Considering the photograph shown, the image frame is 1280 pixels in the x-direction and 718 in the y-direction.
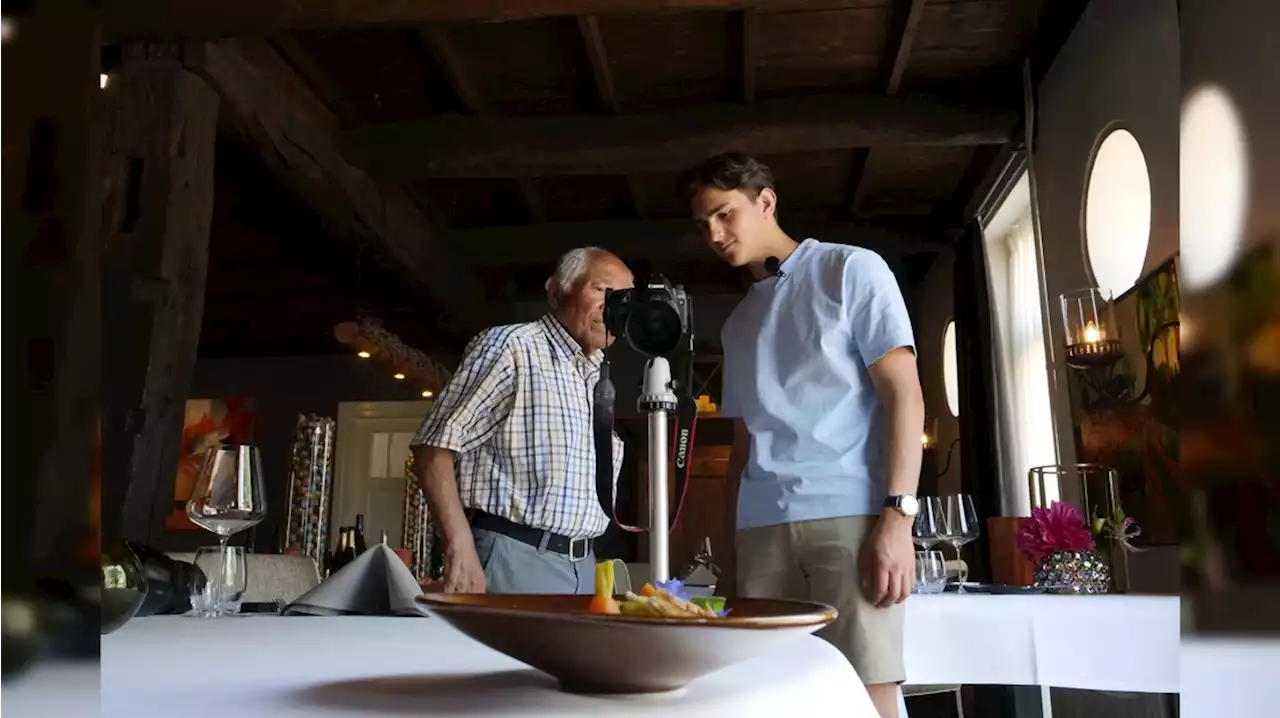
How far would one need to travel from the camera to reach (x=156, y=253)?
2404 millimetres

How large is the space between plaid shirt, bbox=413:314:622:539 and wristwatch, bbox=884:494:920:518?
494mm

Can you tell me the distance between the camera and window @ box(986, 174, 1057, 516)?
3451 millimetres

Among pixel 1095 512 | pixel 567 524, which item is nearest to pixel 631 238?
pixel 1095 512

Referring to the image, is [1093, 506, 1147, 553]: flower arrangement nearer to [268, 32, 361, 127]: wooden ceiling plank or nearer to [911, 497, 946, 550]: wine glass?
[911, 497, 946, 550]: wine glass

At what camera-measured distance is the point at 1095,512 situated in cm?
203

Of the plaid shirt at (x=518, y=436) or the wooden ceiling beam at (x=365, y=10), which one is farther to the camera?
the wooden ceiling beam at (x=365, y=10)

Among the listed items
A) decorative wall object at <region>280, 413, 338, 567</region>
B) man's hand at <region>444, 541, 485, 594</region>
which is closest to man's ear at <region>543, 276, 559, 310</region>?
man's hand at <region>444, 541, 485, 594</region>

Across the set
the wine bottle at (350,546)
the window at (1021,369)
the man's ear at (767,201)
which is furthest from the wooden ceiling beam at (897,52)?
the wine bottle at (350,546)

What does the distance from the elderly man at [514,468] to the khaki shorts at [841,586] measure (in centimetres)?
38

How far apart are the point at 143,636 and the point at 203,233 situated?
7.06 feet

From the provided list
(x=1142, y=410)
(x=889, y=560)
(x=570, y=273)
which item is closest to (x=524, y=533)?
(x=570, y=273)

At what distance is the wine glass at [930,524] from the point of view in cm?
176

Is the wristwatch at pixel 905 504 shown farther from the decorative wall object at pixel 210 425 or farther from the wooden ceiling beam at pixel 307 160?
the decorative wall object at pixel 210 425

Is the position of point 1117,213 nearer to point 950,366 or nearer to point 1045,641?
point 1045,641
